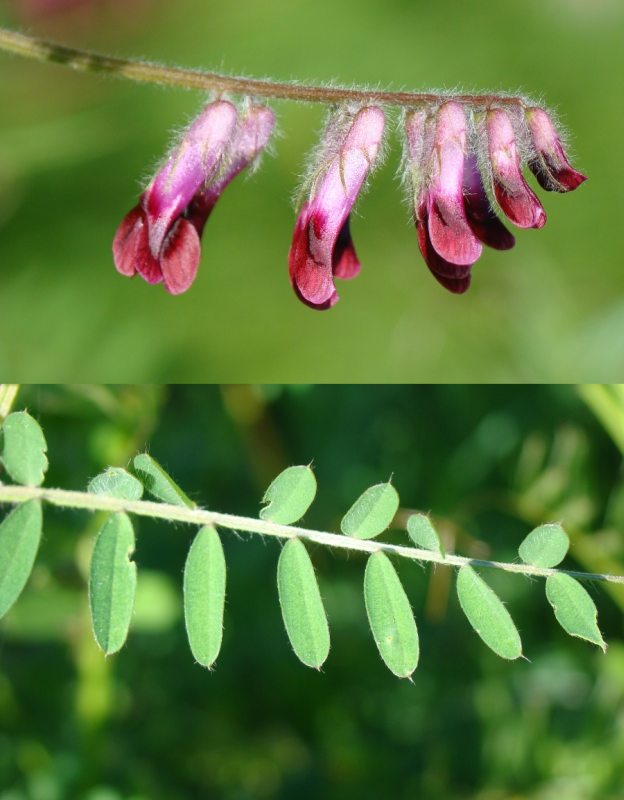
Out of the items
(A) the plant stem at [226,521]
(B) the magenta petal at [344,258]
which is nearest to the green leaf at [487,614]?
(A) the plant stem at [226,521]

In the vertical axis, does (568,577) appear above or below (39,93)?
below

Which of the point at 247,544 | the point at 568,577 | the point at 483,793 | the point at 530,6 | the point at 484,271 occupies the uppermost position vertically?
the point at 530,6

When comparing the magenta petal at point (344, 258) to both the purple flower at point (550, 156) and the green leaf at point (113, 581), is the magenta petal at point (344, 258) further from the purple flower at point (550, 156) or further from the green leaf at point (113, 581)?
the green leaf at point (113, 581)

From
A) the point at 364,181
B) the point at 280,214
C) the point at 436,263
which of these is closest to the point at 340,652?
the point at 436,263

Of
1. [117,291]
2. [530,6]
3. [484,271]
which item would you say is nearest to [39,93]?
[117,291]

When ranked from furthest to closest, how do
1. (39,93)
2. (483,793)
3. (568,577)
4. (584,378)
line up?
(39,93), (584,378), (483,793), (568,577)

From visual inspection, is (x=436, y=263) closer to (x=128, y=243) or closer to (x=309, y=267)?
(x=309, y=267)

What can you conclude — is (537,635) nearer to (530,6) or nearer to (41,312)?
(41,312)
